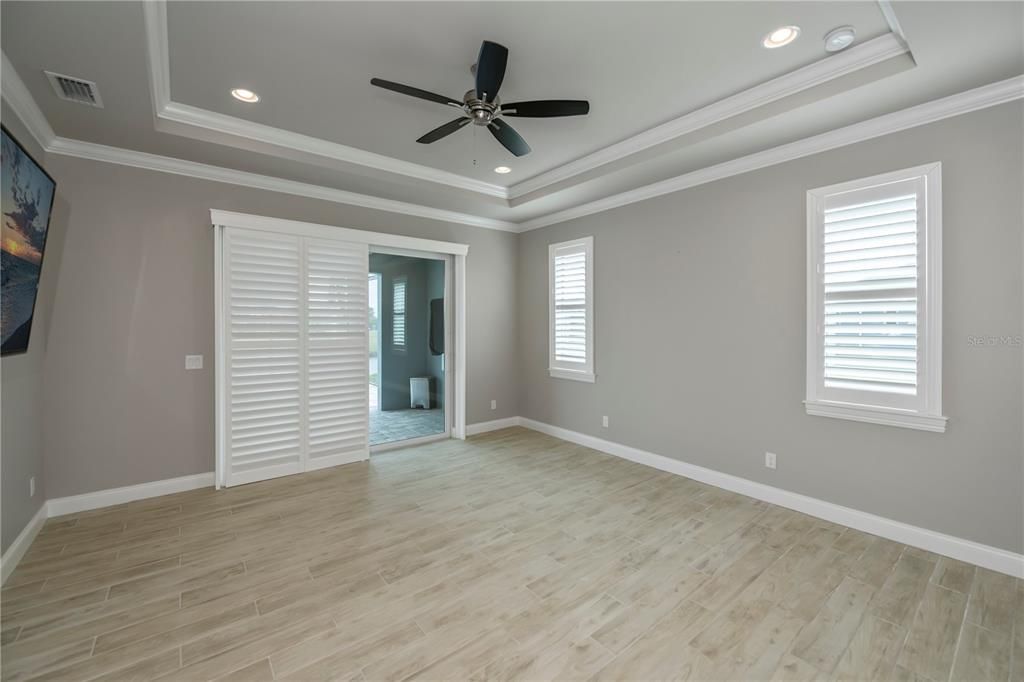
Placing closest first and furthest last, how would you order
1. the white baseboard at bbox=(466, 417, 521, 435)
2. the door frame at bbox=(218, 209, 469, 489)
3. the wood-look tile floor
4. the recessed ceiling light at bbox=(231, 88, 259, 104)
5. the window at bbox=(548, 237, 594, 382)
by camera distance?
the wood-look tile floor → the recessed ceiling light at bbox=(231, 88, 259, 104) → the door frame at bbox=(218, 209, 469, 489) → the window at bbox=(548, 237, 594, 382) → the white baseboard at bbox=(466, 417, 521, 435)

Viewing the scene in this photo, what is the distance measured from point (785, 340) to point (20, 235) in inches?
201

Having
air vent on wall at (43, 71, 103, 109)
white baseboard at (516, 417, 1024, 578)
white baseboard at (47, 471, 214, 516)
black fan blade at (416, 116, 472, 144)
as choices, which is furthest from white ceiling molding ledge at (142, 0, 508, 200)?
white baseboard at (516, 417, 1024, 578)

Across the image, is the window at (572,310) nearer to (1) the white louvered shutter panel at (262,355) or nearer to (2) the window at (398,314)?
(2) the window at (398,314)

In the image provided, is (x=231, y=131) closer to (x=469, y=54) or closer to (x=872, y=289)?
(x=469, y=54)

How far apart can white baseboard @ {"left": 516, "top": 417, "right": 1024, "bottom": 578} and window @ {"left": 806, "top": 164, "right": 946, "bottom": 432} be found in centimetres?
70

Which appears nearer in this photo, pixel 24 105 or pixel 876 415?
pixel 24 105

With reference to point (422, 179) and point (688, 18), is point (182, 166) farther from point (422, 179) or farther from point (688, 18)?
point (688, 18)

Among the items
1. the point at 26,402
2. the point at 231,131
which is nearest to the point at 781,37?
the point at 231,131

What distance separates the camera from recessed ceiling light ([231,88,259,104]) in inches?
116

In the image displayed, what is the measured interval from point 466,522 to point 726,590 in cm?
175

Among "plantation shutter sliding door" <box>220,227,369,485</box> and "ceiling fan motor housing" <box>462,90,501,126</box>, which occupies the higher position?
"ceiling fan motor housing" <box>462,90,501,126</box>

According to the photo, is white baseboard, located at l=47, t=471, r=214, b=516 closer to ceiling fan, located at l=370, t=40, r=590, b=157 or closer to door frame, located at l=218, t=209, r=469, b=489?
door frame, located at l=218, t=209, r=469, b=489

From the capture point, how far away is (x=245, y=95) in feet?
9.81

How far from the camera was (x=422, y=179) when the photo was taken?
446cm
